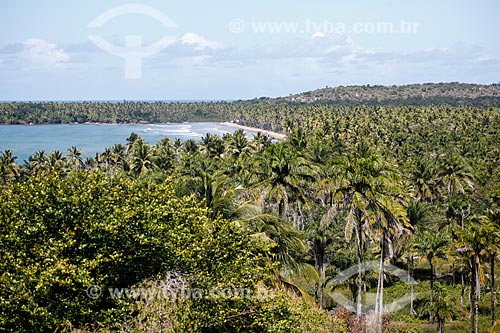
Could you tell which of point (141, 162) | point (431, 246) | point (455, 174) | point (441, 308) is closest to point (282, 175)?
point (431, 246)

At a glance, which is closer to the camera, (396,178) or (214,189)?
(214,189)

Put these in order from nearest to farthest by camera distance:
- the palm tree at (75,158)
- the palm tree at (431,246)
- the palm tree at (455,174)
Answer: the palm tree at (431,246) < the palm tree at (455,174) < the palm tree at (75,158)

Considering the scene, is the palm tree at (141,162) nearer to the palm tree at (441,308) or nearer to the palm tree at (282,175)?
the palm tree at (282,175)

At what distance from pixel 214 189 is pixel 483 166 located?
64.9 m

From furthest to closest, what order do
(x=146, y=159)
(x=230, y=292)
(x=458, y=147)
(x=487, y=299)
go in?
(x=458, y=147) < (x=146, y=159) < (x=487, y=299) < (x=230, y=292)

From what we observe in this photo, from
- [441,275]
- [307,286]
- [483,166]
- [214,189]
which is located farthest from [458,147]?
[214,189]

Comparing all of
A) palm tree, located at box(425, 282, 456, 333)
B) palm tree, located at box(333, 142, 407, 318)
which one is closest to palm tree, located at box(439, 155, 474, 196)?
palm tree, located at box(425, 282, 456, 333)

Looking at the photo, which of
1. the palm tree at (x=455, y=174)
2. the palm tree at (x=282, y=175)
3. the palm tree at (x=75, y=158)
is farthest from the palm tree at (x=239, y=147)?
the palm tree at (x=282, y=175)

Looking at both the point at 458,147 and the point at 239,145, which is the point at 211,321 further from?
the point at 458,147

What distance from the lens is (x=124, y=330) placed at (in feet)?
43.8

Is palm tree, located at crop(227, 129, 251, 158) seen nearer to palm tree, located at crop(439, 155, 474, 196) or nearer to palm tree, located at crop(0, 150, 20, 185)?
palm tree, located at crop(439, 155, 474, 196)

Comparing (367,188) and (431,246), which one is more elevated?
(367,188)

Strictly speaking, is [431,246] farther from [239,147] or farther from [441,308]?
[239,147]

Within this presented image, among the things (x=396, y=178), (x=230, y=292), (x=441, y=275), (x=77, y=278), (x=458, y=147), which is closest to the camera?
(x=77, y=278)
